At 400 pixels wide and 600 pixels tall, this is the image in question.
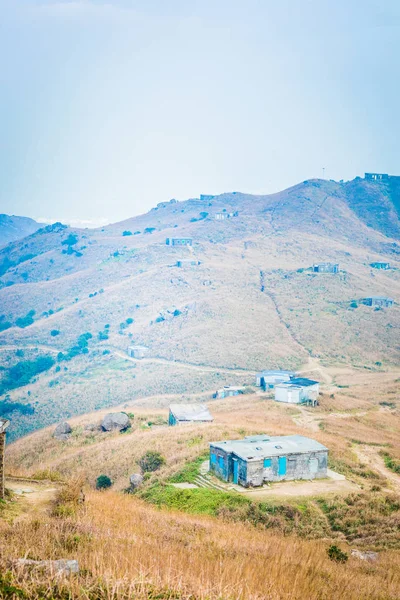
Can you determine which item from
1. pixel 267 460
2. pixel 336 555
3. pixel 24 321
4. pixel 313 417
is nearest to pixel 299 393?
pixel 313 417

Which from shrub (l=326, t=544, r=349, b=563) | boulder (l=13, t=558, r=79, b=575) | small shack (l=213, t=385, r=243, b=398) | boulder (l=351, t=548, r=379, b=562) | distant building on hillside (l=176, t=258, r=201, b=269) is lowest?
small shack (l=213, t=385, r=243, b=398)

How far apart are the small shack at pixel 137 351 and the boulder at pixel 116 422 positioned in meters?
37.4

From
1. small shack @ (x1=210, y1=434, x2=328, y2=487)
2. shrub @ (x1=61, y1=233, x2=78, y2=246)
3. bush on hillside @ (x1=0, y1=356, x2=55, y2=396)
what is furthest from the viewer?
shrub @ (x1=61, y1=233, x2=78, y2=246)

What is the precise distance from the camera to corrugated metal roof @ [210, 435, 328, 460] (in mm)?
24469

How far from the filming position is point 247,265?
117250 millimetres

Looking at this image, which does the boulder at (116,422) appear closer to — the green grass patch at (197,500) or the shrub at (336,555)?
the green grass patch at (197,500)

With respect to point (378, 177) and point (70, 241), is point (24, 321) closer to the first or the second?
point (70, 241)

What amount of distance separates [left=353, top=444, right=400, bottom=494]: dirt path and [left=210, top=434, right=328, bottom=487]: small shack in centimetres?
389

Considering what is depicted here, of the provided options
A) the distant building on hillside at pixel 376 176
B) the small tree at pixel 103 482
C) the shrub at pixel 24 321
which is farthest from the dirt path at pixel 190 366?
the distant building on hillside at pixel 376 176

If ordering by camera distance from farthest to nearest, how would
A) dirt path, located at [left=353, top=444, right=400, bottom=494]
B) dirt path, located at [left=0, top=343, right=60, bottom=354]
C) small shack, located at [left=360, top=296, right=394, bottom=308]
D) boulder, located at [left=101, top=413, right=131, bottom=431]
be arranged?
small shack, located at [left=360, top=296, right=394, bottom=308] → dirt path, located at [left=0, top=343, right=60, bottom=354] → boulder, located at [left=101, top=413, right=131, bottom=431] → dirt path, located at [left=353, top=444, right=400, bottom=494]

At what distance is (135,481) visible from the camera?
26547 mm

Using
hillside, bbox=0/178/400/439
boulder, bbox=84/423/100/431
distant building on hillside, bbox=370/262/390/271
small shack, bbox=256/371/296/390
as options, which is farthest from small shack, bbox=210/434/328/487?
distant building on hillside, bbox=370/262/390/271

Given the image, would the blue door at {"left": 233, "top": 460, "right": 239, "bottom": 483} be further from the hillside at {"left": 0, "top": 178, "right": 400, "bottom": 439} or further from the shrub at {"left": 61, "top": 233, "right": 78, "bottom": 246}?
the shrub at {"left": 61, "top": 233, "right": 78, "bottom": 246}

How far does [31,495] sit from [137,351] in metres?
67.5
